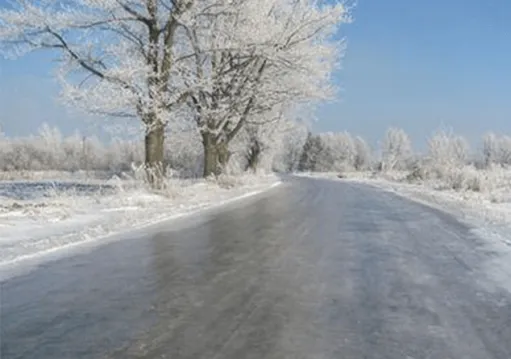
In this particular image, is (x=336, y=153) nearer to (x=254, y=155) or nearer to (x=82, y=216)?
(x=254, y=155)

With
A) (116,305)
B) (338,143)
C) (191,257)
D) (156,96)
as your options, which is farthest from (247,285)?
(338,143)

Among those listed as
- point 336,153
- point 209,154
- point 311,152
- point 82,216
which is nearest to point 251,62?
point 209,154

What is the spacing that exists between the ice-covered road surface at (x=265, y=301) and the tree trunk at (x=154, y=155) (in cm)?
1023

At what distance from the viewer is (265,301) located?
681cm

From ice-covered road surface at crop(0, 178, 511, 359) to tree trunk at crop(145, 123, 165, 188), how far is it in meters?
10.2

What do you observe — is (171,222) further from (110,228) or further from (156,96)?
(156,96)

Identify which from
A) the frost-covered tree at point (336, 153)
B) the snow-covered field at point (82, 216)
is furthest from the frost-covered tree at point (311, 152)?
the snow-covered field at point (82, 216)

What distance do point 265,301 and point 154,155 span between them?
16775 millimetres

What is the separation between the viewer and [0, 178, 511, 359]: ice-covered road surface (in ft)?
17.2

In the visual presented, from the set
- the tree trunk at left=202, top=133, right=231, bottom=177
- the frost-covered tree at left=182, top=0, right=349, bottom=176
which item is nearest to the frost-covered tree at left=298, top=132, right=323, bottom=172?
the frost-covered tree at left=182, top=0, right=349, bottom=176

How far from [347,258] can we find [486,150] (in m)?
160

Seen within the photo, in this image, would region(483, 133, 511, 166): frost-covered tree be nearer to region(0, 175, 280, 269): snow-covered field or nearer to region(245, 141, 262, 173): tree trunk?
region(245, 141, 262, 173): tree trunk

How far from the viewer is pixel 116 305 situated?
6680mm

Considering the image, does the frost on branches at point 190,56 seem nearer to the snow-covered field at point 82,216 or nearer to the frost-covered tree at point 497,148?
the snow-covered field at point 82,216
